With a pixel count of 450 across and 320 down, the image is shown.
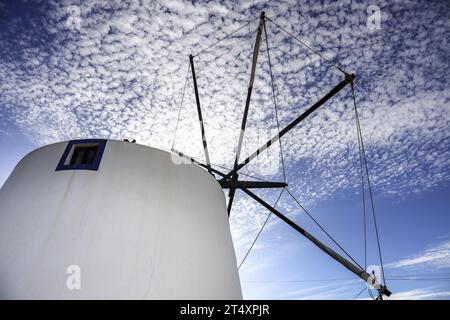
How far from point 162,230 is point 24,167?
8.35 feet

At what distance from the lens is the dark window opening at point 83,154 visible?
4.10 meters

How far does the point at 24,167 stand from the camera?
409 centimetres

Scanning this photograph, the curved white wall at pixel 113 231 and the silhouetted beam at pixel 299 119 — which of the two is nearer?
the curved white wall at pixel 113 231

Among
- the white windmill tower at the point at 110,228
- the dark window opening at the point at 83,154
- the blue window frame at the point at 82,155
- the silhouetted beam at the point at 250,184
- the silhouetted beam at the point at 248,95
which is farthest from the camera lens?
the silhouetted beam at the point at 250,184

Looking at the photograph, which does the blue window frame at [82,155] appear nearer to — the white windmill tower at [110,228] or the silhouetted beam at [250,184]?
the white windmill tower at [110,228]

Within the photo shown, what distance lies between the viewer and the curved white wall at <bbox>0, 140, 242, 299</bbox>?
10.1 feet

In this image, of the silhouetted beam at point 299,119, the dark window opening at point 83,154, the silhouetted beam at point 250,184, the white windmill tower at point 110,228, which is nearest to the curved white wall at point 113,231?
the white windmill tower at point 110,228

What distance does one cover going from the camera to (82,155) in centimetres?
418

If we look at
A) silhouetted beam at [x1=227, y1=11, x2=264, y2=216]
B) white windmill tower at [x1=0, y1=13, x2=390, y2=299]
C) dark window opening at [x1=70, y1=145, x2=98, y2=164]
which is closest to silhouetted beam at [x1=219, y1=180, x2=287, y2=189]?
silhouetted beam at [x1=227, y1=11, x2=264, y2=216]

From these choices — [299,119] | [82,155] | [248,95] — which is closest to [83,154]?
[82,155]

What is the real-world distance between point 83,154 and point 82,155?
0.02 m

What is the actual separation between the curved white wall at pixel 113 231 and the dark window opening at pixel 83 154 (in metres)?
0.20
